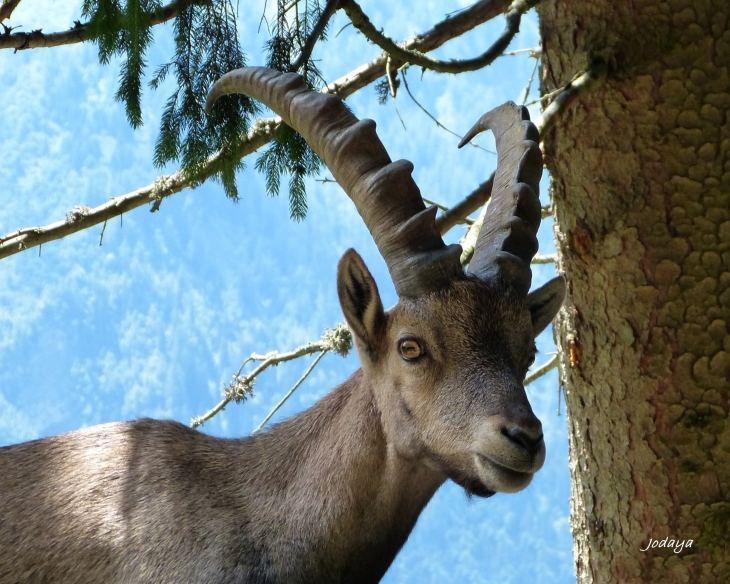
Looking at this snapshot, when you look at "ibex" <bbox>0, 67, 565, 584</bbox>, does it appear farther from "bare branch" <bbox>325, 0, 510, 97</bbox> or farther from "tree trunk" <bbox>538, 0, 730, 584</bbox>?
"bare branch" <bbox>325, 0, 510, 97</bbox>

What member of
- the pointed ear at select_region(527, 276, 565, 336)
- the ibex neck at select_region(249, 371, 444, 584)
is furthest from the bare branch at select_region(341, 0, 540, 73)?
the ibex neck at select_region(249, 371, 444, 584)

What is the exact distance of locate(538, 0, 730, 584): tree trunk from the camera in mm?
5305

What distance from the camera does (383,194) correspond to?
14.6 feet

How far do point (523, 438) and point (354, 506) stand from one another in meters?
1.07

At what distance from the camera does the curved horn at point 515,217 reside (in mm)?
4535

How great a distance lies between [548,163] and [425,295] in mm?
1939

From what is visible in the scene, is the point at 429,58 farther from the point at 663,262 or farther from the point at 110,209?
the point at 110,209

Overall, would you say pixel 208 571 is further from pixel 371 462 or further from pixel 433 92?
pixel 433 92

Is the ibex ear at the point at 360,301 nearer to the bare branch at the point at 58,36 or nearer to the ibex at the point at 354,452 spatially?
the ibex at the point at 354,452

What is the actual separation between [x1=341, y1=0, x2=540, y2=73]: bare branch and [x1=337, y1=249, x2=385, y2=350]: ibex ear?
152 centimetres

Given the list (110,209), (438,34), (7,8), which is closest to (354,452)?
(110,209)

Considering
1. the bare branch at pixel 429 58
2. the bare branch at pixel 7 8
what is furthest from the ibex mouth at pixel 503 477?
the bare branch at pixel 7 8

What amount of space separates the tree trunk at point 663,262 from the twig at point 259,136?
39.2 inches

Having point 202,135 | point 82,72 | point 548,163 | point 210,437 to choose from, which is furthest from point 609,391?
point 82,72
